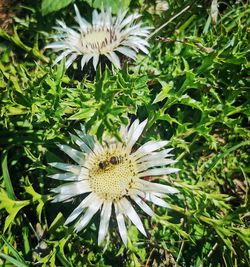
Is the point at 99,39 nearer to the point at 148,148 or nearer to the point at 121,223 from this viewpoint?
the point at 148,148

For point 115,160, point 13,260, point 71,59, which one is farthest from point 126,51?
point 13,260

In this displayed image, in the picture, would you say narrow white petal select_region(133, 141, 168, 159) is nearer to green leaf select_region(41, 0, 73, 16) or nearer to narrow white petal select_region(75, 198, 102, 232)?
narrow white petal select_region(75, 198, 102, 232)

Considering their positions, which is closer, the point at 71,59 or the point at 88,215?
the point at 88,215

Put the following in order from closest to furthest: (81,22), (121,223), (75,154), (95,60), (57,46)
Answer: (121,223) < (75,154) < (95,60) < (57,46) < (81,22)

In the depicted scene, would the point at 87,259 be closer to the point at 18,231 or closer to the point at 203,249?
the point at 18,231

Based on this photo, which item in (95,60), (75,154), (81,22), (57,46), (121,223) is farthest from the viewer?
(81,22)

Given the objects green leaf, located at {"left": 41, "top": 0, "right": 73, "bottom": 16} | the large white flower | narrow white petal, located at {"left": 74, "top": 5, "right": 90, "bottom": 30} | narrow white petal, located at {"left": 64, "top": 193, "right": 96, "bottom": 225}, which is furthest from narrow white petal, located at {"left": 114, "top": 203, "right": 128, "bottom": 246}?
green leaf, located at {"left": 41, "top": 0, "right": 73, "bottom": 16}

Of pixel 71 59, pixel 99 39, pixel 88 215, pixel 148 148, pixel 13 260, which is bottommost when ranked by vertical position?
pixel 13 260

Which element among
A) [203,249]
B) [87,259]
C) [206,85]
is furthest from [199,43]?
[87,259]
